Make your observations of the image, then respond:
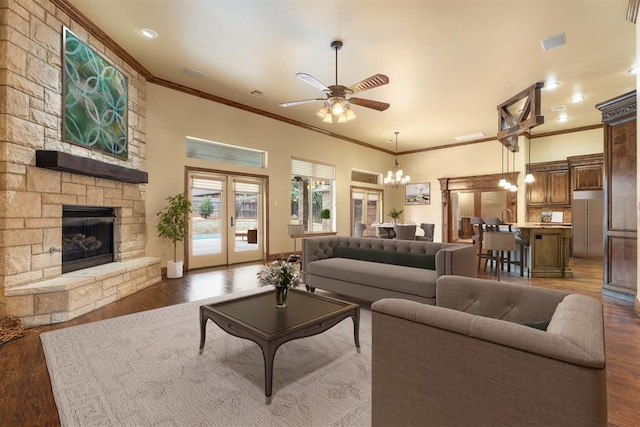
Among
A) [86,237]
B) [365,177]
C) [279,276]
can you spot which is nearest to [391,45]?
[279,276]

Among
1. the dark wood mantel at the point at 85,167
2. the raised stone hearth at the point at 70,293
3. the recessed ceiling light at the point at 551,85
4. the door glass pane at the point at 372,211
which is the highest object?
the recessed ceiling light at the point at 551,85

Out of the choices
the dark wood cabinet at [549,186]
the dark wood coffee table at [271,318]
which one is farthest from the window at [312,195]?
Result: the dark wood cabinet at [549,186]

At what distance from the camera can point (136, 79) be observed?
16.9 feet

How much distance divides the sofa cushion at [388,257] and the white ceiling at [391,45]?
117 inches

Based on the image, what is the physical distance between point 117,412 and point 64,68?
4.03m

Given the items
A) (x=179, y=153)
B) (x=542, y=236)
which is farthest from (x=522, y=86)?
(x=179, y=153)

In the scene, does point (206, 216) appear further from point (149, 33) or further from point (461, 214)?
point (461, 214)

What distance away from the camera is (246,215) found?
7.12 m

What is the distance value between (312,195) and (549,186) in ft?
22.2

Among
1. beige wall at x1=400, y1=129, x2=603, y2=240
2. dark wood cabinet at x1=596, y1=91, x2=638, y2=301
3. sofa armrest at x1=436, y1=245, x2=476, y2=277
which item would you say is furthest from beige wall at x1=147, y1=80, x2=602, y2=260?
sofa armrest at x1=436, y1=245, x2=476, y2=277

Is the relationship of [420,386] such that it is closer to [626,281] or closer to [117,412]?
[117,412]

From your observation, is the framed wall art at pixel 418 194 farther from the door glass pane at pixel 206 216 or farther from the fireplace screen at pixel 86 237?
the fireplace screen at pixel 86 237

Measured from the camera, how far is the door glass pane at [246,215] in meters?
6.95

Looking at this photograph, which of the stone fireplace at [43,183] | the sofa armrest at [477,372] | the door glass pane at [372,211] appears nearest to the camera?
the sofa armrest at [477,372]
